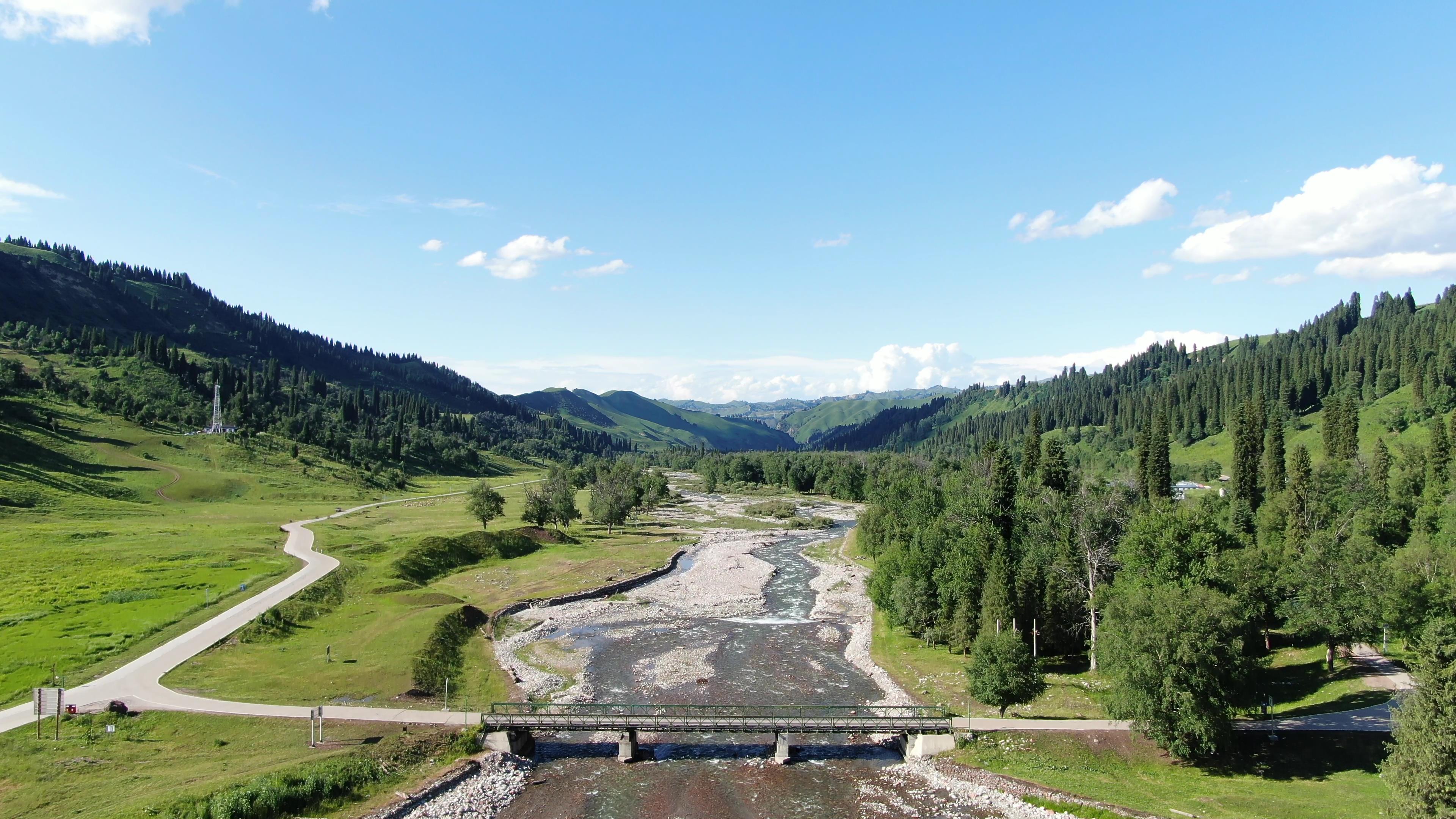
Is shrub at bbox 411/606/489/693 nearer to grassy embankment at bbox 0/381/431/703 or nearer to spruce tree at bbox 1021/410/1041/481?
grassy embankment at bbox 0/381/431/703

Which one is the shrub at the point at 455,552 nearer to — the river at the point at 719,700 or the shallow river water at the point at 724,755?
the river at the point at 719,700

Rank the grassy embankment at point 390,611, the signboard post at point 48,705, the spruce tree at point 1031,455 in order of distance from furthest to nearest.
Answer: the spruce tree at point 1031,455 < the grassy embankment at point 390,611 < the signboard post at point 48,705

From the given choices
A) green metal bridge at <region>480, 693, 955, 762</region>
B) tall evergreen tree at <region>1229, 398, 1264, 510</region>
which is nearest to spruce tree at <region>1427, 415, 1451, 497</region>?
tall evergreen tree at <region>1229, 398, 1264, 510</region>

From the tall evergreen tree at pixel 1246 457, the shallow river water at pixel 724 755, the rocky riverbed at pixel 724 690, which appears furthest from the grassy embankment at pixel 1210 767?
the tall evergreen tree at pixel 1246 457

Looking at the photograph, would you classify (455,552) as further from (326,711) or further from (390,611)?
(326,711)

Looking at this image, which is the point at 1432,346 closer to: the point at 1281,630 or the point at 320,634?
the point at 1281,630

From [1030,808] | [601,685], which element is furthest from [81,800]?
[1030,808]
